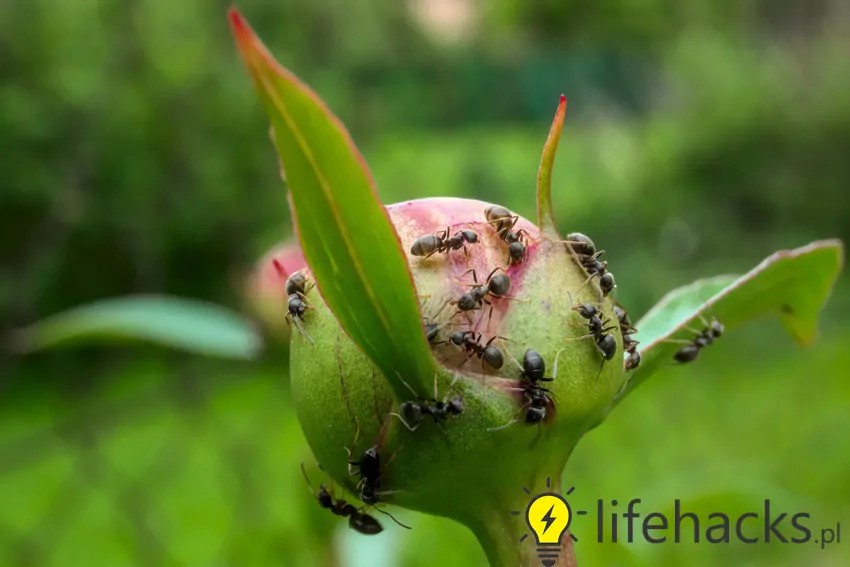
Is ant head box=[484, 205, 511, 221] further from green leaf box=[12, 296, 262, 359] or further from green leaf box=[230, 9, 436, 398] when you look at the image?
green leaf box=[12, 296, 262, 359]

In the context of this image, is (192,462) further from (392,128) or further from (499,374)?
(499,374)

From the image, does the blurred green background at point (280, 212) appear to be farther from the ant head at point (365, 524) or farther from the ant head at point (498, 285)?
the ant head at point (498, 285)

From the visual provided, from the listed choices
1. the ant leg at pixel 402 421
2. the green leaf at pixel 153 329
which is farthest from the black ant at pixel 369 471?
the green leaf at pixel 153 329

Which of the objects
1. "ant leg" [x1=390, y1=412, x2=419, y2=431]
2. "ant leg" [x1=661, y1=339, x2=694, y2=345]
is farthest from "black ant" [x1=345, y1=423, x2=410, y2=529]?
"ant leg" [x1=661, y1=339, x2=694, y2=345]

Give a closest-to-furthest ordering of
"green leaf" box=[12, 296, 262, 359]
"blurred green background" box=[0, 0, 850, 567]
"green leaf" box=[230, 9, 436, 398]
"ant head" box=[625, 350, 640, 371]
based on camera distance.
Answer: "green leaf" box=[230, 9, 436, 398], "ant head" box=[625, 350, 640, 371], "green leaf" box=[12, 296, 262, 359], "blurred green background" box=[0, 0, 850, 567]

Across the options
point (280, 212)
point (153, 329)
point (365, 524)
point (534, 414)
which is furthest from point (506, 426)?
point (280, 212)
